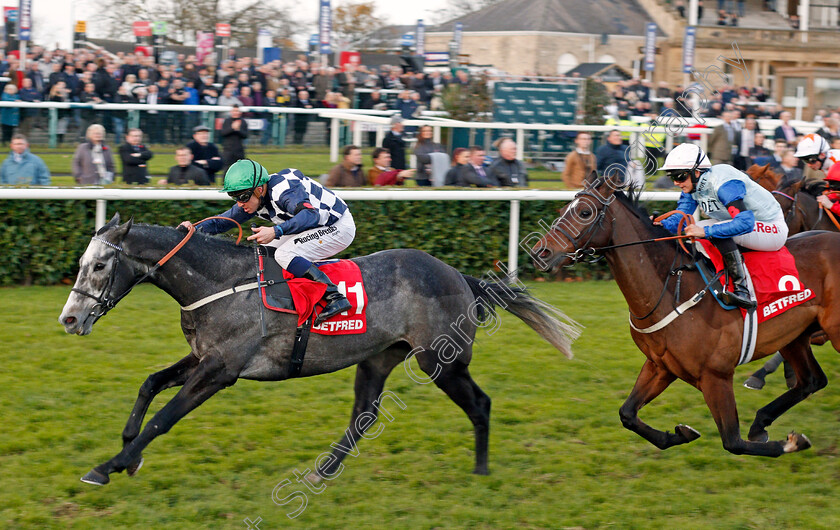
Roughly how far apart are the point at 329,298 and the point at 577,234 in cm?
115

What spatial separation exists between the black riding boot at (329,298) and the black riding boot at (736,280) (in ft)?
5.69

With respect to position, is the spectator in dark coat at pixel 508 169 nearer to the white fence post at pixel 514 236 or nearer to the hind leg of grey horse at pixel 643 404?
the white fence post at pixel 514 236

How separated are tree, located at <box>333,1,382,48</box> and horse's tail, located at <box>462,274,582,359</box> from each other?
1422 inches

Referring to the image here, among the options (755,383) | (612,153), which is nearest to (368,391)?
(755,383)

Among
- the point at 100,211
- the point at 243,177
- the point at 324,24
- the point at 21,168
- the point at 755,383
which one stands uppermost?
the point at 324,24

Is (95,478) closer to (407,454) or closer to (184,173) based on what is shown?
(407,454)

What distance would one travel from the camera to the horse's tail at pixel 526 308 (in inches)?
182

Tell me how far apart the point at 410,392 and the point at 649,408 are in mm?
1378

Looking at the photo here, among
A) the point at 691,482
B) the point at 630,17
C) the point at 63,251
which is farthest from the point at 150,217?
the point at 630,17

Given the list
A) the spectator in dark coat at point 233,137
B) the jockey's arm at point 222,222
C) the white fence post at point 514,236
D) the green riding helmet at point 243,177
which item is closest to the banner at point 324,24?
the spectator in dark coat at point 233,137

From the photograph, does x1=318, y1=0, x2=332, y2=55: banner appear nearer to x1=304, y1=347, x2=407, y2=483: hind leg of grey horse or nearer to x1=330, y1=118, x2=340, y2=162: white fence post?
x1=330, y1=118, x2=340, y2=162: white fence post

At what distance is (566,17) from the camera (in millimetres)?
39188

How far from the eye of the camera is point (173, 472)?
4207 millimetres

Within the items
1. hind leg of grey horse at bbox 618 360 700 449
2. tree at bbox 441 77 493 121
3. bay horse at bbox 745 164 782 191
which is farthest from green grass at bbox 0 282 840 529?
tree at bbox 441 77 493 121
